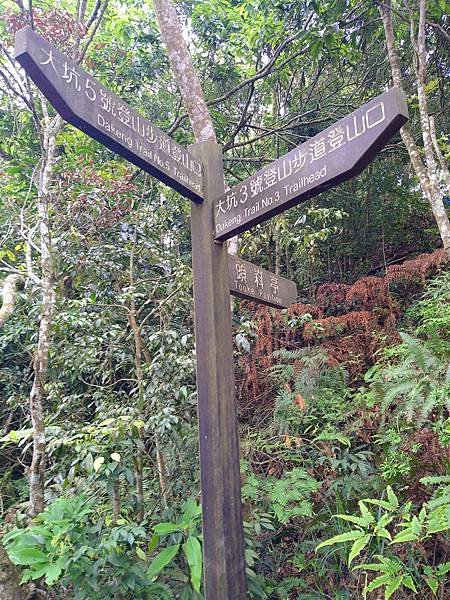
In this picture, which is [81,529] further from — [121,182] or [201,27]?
[201,27]

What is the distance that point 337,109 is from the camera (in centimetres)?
552

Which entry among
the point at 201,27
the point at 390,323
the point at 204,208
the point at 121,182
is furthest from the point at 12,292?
the point at 201,27

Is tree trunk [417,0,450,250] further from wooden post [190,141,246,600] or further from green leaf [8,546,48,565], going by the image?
green leaf [8,546,48,565]

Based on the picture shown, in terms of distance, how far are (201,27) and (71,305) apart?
3844 mm

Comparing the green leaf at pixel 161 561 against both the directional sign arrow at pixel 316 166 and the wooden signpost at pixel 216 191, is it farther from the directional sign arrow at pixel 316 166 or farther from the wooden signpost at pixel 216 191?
the directional sign arrow at pixel 316 166

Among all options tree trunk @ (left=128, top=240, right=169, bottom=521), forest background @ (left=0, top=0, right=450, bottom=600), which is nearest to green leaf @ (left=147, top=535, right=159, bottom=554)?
forest background @ (left=0, top=0, right=450, bottom=600)

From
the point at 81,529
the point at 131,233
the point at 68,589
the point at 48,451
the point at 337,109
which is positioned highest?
the point at 337,109

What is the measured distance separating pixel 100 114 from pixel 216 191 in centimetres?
69

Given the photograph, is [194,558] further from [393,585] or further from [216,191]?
[216,191]

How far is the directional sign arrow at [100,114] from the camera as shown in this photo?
4.55 feet

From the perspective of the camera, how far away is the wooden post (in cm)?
171

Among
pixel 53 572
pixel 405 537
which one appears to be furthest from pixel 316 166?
pixel 53 572

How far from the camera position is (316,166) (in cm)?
165

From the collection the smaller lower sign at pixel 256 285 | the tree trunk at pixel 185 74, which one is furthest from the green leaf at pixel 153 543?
the tree trunk at pixel 185 74
